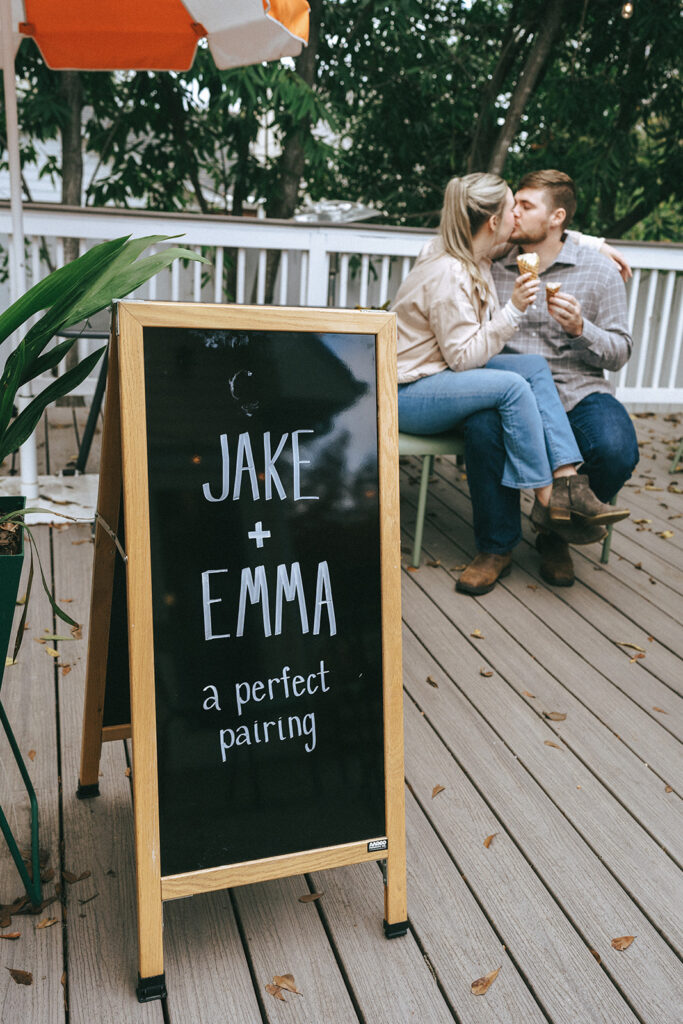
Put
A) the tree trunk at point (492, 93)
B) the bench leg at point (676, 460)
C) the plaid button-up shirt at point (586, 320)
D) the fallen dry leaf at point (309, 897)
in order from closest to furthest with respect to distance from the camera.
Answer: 1. the fallen dry leaf at point (309, 897)
2. the plaid button-up shirt at point (586, 320)
3. the bench leg at point (676, 460)
4. the tree trunk at point (492, 93)

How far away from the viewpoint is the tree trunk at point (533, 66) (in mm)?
6000

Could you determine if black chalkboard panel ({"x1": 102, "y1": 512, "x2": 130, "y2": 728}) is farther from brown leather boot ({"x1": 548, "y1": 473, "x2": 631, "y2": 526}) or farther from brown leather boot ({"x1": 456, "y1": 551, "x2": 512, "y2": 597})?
brown leather boot ({"x1": 548, "y1": 473, "x2": 631, "y2": 526})

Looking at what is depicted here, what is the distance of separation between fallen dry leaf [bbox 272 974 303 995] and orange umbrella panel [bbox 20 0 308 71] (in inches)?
88.2

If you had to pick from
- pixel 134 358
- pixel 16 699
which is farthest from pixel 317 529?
pixel 16 699

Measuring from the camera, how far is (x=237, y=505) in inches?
56.1

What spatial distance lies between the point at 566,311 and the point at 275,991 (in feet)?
7.65

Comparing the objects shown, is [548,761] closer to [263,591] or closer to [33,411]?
[263,591]

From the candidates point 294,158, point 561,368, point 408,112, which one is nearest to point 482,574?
point 561,368

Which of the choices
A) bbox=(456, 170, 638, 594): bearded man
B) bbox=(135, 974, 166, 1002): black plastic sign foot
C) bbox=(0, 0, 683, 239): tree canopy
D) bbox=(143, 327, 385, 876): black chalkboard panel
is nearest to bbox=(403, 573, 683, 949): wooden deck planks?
bbox=(456, 170, 638, 594): bearded man

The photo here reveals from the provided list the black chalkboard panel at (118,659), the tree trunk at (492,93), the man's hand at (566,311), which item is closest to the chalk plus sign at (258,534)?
the black chalkboard panel at (118,659)

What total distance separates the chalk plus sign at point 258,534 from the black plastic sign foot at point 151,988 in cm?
73

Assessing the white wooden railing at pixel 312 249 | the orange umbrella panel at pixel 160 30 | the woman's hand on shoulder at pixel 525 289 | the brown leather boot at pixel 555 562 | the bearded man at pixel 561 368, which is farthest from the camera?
the white wooden railing at pixel 312 249

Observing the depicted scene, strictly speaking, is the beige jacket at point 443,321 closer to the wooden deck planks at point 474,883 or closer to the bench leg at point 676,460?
the wooden deck planks at point 474,883

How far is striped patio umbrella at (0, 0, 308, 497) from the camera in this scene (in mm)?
2387
